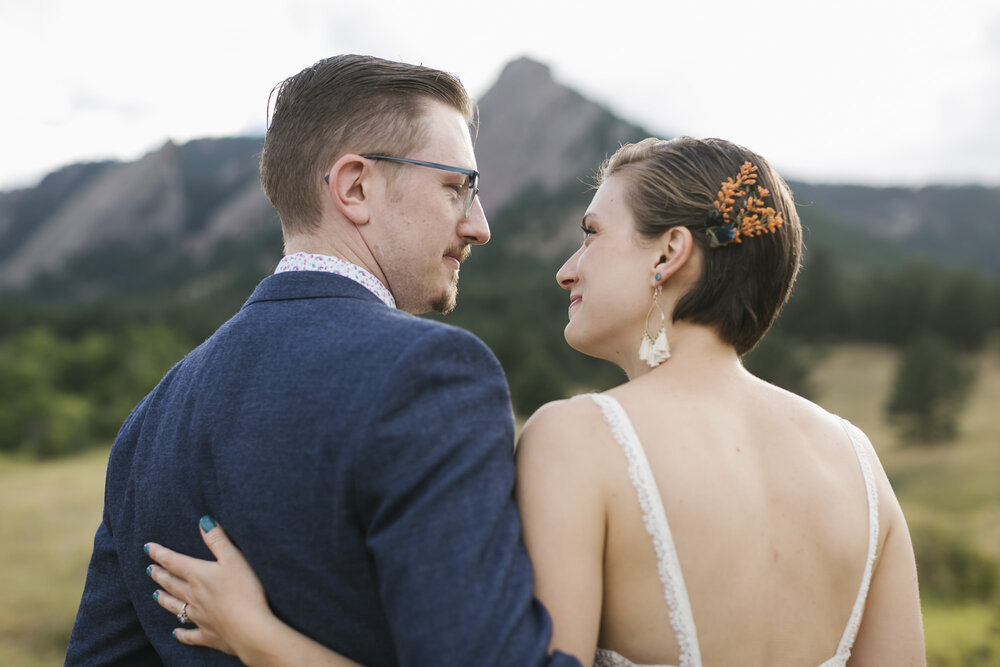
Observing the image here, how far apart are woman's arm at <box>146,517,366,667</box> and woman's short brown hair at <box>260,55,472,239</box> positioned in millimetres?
967

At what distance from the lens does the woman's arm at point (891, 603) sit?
2.20 m

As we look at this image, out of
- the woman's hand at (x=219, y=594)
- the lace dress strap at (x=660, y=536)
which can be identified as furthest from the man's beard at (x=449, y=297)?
the woman's hand at (x=219, y=594)

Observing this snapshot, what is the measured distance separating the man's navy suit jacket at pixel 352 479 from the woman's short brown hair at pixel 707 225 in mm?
785

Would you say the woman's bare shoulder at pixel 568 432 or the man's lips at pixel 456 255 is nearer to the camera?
the woman's bare shoulder at pixel 568 432

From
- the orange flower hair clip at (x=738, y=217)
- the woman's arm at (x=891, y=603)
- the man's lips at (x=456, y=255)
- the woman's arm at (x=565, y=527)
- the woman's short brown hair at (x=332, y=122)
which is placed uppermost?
the woman's short brown hair at (x=332, y=122)

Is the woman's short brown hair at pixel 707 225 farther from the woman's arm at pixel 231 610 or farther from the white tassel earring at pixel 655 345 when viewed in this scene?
the woman's arm at pixel 231 610

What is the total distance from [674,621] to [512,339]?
156 ft

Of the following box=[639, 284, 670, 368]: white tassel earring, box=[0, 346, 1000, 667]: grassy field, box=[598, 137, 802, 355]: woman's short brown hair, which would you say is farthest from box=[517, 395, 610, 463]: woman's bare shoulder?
box=[0, 346, 1000, 667]: grassy field

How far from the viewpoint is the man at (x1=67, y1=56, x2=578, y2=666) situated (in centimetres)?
154

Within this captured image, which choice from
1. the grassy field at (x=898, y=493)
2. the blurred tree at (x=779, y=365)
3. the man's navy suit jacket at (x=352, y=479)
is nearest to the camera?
the man's navy suit jacket at (x=352, y=479)

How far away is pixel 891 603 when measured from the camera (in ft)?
7.25

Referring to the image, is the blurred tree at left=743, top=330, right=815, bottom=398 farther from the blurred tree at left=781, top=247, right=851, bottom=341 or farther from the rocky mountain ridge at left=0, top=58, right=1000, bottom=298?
the rocky mountain ridge at left=0, top=58, right=1000, bottom=298

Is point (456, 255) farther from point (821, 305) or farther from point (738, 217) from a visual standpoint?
point (821, 305)

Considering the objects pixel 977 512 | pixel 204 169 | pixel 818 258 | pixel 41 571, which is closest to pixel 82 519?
pixel 41 571
